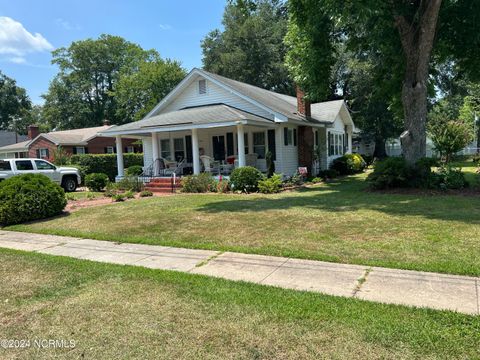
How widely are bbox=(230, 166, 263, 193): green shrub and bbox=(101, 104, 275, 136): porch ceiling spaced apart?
7.53 feet

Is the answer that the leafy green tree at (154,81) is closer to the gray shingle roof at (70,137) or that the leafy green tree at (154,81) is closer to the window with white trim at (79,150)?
the gray shingle roof at (70,137)

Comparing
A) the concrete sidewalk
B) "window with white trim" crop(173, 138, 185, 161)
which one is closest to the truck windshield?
"window with white trim" crop(173, 138, 185, 161)

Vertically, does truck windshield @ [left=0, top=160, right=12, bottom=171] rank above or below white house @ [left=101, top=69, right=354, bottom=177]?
below

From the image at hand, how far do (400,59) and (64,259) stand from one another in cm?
1520

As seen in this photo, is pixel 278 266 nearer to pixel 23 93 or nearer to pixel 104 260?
pixel 104 260

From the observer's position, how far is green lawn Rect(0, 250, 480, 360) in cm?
321

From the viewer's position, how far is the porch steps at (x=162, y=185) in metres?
17.2

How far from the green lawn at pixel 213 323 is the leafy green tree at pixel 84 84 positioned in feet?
200

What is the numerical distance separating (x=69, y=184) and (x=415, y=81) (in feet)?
57.7

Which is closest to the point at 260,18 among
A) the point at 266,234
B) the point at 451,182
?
the point at 451,182

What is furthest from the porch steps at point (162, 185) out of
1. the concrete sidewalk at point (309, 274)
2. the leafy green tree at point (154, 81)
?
the leafy green tree at point (154, 81)

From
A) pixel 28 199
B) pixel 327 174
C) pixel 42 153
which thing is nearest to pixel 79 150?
pixel 42 153

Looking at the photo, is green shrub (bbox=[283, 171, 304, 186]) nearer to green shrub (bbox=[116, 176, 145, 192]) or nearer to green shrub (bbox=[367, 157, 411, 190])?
green shrub (bbox=[367, 157, 411, 190])

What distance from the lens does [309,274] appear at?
5.14 meters
